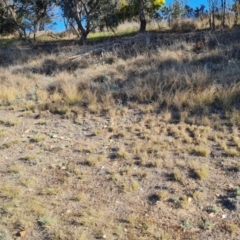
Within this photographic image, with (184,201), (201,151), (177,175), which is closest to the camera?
(184,201)

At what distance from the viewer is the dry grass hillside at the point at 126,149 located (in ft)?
12.4

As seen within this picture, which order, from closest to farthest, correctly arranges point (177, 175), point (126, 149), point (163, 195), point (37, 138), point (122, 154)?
point (163, 195) → point (177, 175) → point (122, 154) → point (126, 149) → point (37, 138)

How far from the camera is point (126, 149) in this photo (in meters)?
5.27

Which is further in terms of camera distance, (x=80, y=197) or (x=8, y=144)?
(x=8, y=144)

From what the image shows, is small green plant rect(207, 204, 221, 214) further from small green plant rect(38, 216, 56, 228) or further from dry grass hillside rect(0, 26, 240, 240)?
small green plant rect(38, 216, 56, 228)

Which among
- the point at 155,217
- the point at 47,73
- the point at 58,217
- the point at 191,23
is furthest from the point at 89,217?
the point at 191,23

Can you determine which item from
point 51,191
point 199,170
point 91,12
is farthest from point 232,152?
point 91,12

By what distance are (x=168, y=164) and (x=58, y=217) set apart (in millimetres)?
1623

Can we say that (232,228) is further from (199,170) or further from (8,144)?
(8,144)

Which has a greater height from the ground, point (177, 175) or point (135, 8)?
point (135, 8)

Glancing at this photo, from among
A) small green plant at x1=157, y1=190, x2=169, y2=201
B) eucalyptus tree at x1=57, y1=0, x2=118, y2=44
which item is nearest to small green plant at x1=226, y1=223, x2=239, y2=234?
small green plant at x1=157, y1=190, x2=169, y2=201

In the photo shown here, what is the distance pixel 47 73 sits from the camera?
991 centimetres

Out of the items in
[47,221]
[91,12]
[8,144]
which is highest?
[91,12]

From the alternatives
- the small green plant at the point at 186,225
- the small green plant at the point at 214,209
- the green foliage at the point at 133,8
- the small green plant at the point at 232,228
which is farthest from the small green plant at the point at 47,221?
the green foliage at the point at 133,8
